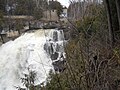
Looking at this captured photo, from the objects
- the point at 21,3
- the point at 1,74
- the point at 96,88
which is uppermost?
the point at 21,3

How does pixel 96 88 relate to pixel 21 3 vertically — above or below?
below

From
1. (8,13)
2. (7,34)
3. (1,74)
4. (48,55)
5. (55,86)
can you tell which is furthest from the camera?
(8,13)

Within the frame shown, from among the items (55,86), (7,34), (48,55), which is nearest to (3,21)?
(7,34)

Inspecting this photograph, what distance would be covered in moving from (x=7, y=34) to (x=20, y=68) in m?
8.54

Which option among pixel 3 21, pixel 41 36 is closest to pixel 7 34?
pixel 3 21

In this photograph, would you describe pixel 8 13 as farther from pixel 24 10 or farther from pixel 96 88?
pixel 96 88

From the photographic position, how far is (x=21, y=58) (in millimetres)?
17828

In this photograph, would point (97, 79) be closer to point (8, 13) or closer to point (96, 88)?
point (96, 88)

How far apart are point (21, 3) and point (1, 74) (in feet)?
52.9

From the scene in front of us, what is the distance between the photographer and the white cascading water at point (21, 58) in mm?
15664

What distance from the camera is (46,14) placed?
1229 inches

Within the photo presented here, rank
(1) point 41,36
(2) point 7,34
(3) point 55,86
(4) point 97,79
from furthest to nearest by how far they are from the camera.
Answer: (2) point 7,34, (1) point 41,36, (3) point 55,86, (4) point 97,79

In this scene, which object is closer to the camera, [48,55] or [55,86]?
[55,86]

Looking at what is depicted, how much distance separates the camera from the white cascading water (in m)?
15.7
